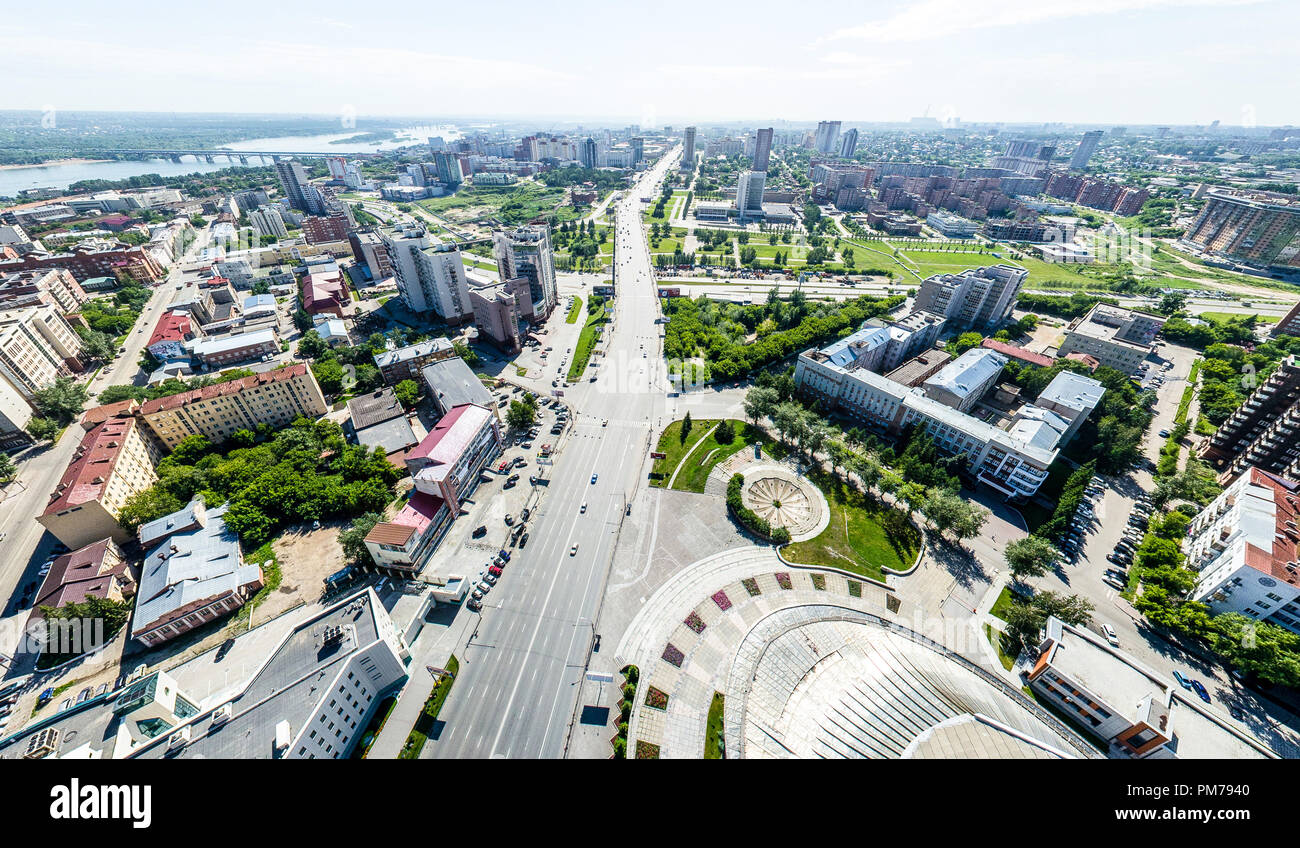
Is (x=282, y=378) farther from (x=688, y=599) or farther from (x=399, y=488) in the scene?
(x=688, y=599)

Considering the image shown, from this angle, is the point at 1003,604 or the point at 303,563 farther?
the point at 303,563

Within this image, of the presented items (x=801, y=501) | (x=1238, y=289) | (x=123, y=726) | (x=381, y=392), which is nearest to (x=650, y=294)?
(x=381, y=392)

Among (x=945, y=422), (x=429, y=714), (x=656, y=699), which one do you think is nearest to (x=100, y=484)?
(x=429, y=714)

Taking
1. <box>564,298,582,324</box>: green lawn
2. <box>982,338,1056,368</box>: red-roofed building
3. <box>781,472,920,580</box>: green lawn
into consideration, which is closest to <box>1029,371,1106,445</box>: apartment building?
<box>982,338,1056,368</box>: red-roofed building

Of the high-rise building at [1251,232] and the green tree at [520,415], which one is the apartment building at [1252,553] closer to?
the green tree at [520,415]

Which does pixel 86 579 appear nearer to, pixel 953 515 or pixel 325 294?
pixel 325 294

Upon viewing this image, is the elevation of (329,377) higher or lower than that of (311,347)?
lower
